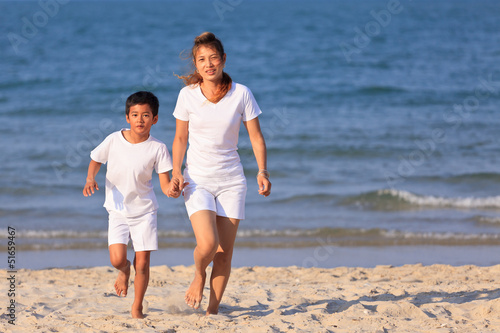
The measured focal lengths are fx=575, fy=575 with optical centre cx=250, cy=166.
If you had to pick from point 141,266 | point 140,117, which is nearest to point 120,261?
point 141,266

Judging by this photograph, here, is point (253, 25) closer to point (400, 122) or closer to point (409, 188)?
point (400, 122)

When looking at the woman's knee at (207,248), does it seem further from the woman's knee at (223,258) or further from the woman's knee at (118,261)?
the woman's knee at (118,261)

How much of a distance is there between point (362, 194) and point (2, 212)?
17.2 feet

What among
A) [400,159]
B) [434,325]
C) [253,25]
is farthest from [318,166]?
[253,25]

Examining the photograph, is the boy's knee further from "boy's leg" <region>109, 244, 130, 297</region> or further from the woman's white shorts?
the woman's white shorts

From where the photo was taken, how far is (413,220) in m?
7.82

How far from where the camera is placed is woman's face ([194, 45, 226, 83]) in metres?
3.68

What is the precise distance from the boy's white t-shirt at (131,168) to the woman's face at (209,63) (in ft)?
1.89

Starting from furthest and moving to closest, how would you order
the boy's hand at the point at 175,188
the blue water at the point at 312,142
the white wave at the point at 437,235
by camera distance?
the blue water at the point at 312,142, the white wave at the point at 437,235, the boy's hand at the point at 175,188

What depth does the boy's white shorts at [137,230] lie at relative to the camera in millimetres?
3885

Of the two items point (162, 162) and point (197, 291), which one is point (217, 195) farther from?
point (197, 291)

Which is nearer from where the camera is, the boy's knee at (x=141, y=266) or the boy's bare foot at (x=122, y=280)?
the boy's knee at (x=141, y=266)

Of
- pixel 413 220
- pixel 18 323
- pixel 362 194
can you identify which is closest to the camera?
pixel 18 323

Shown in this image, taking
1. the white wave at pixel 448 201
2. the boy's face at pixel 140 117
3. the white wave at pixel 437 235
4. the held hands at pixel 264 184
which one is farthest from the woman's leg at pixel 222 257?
the white wave at pixel 448 201
